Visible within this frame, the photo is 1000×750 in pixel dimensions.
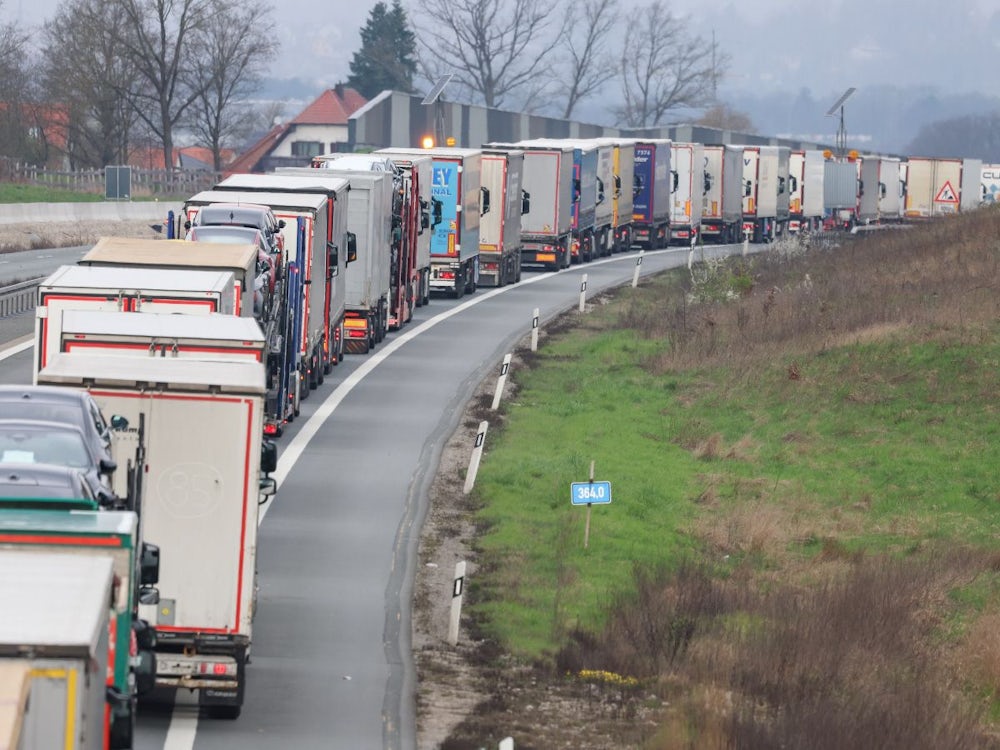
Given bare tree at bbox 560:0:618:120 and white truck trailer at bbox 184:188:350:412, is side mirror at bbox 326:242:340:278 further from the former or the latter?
bare tree at bbox 560:0:618:120

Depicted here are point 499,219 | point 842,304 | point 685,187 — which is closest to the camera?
point 842,304

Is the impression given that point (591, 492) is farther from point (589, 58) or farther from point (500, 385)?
point (589, 58)

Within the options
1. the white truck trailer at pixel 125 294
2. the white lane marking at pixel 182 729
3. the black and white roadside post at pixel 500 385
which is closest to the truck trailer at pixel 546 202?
the black and white roadside post at pixel 500 385

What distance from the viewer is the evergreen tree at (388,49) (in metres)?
137

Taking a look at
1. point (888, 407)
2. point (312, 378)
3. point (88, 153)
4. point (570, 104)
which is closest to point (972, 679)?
point (888, 407)

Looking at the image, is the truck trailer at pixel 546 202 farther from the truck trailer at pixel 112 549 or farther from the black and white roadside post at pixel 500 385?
the truck trailer at pixel 112 549

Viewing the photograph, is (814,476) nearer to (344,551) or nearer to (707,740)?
(344,551)

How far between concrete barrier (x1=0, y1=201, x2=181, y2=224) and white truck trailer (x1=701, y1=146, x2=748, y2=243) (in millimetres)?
18991

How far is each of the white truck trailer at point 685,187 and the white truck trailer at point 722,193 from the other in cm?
162

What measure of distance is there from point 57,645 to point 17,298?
106 ft

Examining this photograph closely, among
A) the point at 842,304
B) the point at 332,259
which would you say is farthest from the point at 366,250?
the point at 842,304

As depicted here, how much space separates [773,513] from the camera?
24.6 meters

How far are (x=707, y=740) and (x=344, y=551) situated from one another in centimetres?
788

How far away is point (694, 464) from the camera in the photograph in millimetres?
28484
